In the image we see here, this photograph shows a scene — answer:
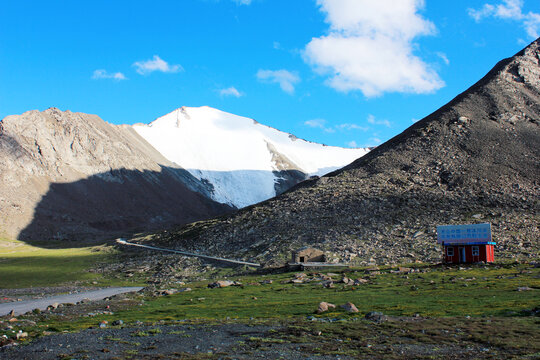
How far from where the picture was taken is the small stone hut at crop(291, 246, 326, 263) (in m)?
67.4

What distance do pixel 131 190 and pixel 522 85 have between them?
136485 mm

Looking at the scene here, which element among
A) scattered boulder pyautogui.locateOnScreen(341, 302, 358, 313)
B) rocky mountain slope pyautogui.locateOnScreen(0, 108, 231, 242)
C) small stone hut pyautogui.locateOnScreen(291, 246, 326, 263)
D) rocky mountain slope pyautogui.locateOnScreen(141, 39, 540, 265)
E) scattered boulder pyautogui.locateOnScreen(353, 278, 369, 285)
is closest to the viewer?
scattered boulder pyautogui.locateOnScreen(341, 302, 358, 313)

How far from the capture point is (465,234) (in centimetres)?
6022

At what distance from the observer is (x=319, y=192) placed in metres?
99.3

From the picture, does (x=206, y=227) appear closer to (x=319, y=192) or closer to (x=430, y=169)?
(x=319, y=192)

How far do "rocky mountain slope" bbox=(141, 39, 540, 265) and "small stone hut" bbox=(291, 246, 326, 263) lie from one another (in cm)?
291

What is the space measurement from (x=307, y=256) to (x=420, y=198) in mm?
30816

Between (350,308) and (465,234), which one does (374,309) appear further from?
(465,234)

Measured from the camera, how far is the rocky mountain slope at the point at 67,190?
502 feet

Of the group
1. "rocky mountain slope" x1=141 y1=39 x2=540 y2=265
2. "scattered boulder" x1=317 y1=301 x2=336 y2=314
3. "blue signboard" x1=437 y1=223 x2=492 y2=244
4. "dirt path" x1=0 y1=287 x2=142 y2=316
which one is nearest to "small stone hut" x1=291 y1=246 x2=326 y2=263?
"rocky mountain slope" x1=141 y1=39 x2=540 y2=265

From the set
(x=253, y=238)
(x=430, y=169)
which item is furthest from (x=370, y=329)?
(x=430, y=169)

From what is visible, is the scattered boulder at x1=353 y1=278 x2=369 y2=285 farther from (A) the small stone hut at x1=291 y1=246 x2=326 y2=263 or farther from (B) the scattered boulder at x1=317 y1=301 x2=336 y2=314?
(A) the small stone hut at x1=291 y1=246 x2=326 y2=263

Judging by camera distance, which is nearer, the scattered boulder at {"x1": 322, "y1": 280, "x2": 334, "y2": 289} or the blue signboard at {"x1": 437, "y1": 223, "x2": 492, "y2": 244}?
the scattered boulder at {"x1": 322, "y1": 280, "x2": 334, "y2": 289}

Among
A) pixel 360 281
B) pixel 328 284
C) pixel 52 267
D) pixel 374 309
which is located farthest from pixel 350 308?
pixel 52 267
